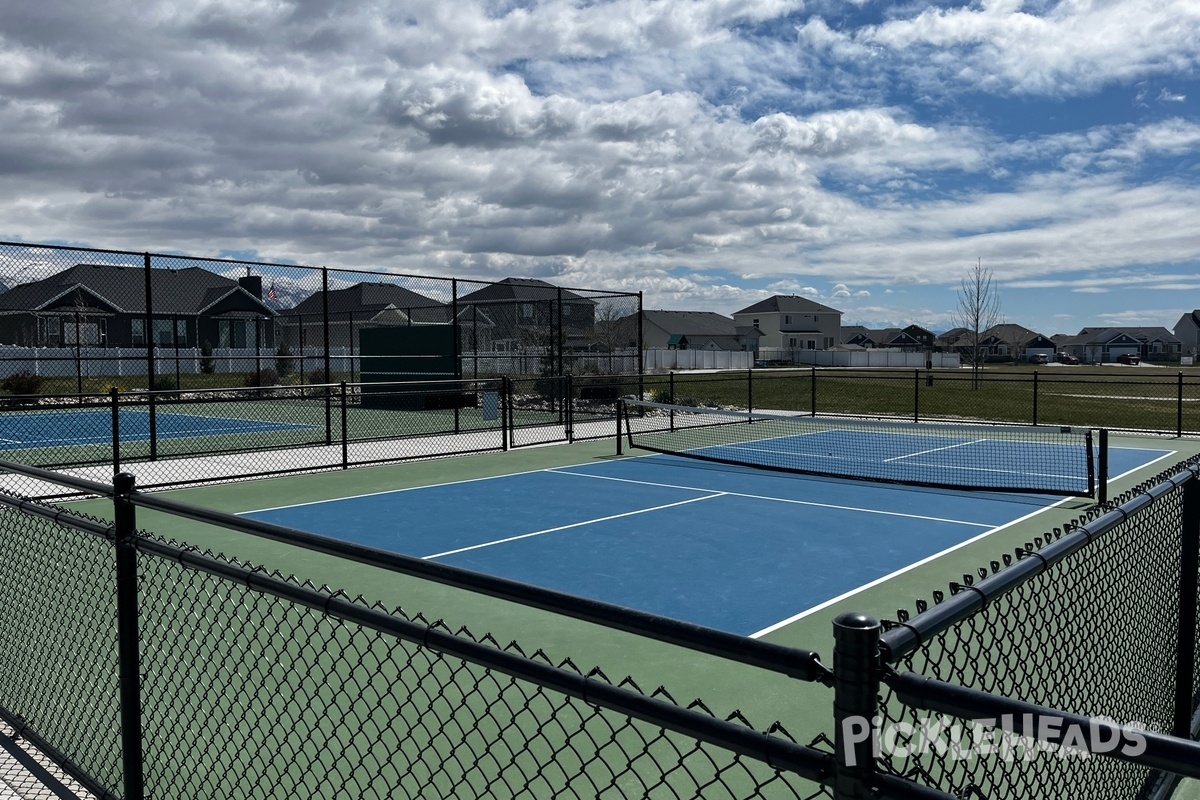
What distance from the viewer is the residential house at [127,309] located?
31.6 metres

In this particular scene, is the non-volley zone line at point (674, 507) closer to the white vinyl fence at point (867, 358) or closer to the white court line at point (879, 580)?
the white court line at point (879, 580)

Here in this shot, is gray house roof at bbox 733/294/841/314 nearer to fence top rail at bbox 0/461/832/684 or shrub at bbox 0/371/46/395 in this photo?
shrub at bbox 0/371/46/395

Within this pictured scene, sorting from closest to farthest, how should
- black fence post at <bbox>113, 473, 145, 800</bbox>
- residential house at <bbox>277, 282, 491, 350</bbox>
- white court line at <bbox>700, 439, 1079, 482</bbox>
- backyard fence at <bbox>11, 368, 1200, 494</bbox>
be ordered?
1. black fence post at <bbox>113, 473, 145, 800</bbox>
2. white court line at <bbox>700, 439, 1079, 482</bbox>
3. backyard fence at <bbox>11, 368, 1200, 494</bbox>
4. residential house at <bbox>277, 282, 491, 350</bbox>

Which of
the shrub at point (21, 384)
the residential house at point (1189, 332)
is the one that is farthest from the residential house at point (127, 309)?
the residential house at point (1189, 332)

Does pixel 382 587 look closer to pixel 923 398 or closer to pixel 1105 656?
pixel 1105 656

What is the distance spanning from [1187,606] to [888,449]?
1494cm

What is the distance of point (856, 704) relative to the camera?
5.45 feet

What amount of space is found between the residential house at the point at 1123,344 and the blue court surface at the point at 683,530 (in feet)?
446

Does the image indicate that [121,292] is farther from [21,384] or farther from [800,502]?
[800,502]

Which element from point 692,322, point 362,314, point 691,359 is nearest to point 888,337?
point 692,322

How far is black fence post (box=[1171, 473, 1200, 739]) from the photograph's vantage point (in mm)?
4355

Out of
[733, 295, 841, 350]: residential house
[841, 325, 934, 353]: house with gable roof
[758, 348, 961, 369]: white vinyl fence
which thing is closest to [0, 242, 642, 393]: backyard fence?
[758, 348, 961, 369]: white vinyl fence

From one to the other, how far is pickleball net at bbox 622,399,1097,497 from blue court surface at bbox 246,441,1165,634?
119cm

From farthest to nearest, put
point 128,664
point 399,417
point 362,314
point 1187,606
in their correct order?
point 362,314, point 399,417, point 1187,606, point 128,664
